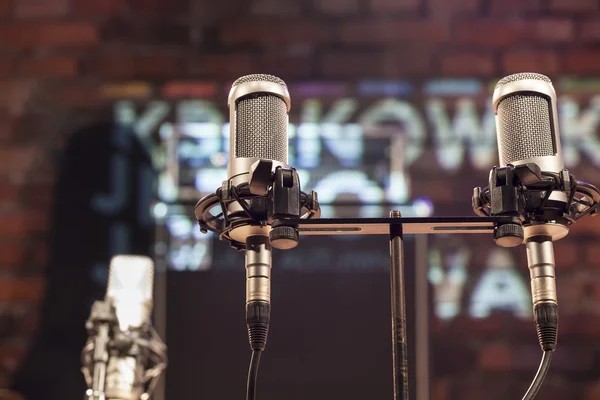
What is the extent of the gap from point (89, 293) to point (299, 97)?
2.67ft

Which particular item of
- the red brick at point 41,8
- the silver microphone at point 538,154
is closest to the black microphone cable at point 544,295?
the silver microphone at point 538,154

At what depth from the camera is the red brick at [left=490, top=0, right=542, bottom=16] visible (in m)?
2.60

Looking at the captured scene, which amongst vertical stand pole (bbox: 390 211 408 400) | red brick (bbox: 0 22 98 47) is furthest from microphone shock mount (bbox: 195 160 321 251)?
red brick (bbox: 0 22 98 47)

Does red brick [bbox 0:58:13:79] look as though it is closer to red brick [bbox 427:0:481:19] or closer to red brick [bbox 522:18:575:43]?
red brick [bbox 427:0:481:19]

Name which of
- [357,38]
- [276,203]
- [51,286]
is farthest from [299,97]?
[276,203]

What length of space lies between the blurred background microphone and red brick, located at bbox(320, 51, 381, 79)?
39.3 inches

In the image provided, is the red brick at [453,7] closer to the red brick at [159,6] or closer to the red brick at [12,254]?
the red brick at [159,6]

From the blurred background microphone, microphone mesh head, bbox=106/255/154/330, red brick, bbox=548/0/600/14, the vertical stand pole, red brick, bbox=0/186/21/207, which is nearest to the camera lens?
the vertical stand pole

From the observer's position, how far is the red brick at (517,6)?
8.52 feet

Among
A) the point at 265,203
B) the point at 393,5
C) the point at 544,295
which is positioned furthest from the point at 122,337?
the point at 393,5

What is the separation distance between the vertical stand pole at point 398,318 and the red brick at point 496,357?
1278mm

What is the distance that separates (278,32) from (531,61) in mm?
760

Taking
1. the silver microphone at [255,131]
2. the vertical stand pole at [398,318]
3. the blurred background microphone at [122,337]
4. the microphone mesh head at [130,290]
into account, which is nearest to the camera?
the vertical stand pole at [398,318]

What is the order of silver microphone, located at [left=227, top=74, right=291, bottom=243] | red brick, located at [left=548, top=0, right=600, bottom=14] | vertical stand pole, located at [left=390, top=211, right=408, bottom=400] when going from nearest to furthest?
vertical stand pole, located at [left=390, top=211, right=408, bottom=400] → silver microphone, located at [left=227, top=74, right=291, bottom=243] → red brick, located at [left=548, top=0, right=600, bottom=14]
